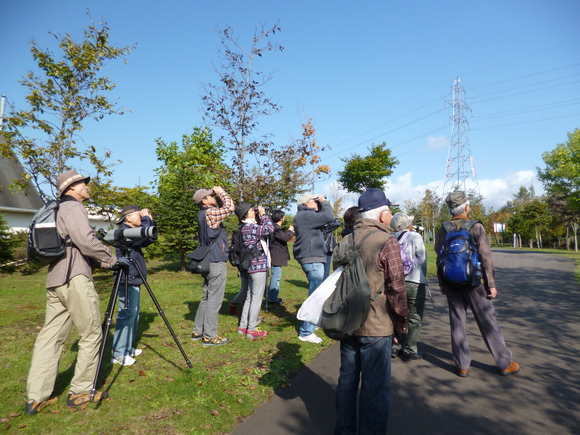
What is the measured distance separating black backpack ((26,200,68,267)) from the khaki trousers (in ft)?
0.96

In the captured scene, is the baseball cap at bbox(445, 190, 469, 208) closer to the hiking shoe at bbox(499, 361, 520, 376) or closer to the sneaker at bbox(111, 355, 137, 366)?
the hiking shoe at bbox(499, 361, 520, 376)

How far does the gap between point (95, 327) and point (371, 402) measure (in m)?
2.66

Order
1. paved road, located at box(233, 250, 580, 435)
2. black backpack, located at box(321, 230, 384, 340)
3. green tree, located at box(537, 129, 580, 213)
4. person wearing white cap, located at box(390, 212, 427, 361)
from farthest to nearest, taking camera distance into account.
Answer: green tree, located at box(537, 129, 580, 213) → person wearing white cap, located at box(390, 212, 427, 361) → paved road, located at box(233, 250, 580, 435) → black backpack, located at box(321, 230, 384, 340)

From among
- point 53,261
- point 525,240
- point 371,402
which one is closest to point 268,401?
point 371,402

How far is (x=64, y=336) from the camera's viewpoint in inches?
140

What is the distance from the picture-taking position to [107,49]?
753cm

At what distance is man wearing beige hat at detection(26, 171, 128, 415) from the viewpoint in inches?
134

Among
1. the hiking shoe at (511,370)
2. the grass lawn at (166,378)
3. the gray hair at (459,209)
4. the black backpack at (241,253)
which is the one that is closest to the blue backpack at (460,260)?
the gray hair at (459,209)

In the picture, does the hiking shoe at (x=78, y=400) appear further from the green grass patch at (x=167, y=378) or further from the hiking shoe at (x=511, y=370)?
the hiking shoe at (x=511, y=370)

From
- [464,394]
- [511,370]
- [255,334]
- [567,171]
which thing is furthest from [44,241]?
[567,171]

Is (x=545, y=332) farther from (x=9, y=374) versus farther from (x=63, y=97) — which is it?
(x=63, y=97)

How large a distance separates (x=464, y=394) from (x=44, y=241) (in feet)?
14.4

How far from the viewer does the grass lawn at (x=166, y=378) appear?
10.6 ft

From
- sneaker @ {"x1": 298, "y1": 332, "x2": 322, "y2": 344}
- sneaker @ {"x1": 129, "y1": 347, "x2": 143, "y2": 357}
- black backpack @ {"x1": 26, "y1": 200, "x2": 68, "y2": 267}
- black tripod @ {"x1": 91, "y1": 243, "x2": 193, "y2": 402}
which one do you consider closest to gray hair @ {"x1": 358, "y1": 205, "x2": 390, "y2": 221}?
Result: black tripod @ {"x1": 91, "y1": 243, "x2": 193, "y2": 402}
